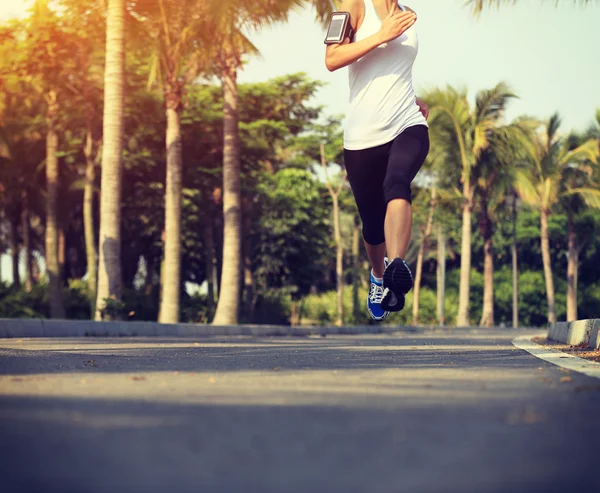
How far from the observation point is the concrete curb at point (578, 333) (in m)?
9.55

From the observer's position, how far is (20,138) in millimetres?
44594

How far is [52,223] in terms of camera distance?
39.3 meters

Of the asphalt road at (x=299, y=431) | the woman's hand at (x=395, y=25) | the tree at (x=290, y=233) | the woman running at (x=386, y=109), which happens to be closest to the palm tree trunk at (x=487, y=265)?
the tree at (x=290, y=233)

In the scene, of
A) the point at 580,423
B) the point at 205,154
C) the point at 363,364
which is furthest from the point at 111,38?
the point at 205,154

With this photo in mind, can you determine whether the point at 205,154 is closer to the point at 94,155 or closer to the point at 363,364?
the point at 94,155

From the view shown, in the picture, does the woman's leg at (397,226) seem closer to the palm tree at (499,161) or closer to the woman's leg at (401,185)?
the woman's leg at (401,185)

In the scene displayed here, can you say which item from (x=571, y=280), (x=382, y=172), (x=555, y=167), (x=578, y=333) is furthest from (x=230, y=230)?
(x=571, y=280)

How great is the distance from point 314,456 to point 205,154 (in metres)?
42.1

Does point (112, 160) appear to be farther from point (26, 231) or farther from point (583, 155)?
point (583, 155)

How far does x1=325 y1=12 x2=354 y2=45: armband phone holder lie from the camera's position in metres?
7.36

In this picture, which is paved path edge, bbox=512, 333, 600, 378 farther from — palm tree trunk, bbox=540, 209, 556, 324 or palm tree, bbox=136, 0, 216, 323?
palm tree trunk, bbox=540, 209, 556, 324

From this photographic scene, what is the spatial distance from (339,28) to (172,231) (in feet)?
59.2

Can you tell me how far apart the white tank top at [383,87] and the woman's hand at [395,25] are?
0.30 metres

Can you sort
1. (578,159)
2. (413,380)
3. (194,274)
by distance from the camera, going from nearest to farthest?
(413,380) → (578,159) → (194,274)
